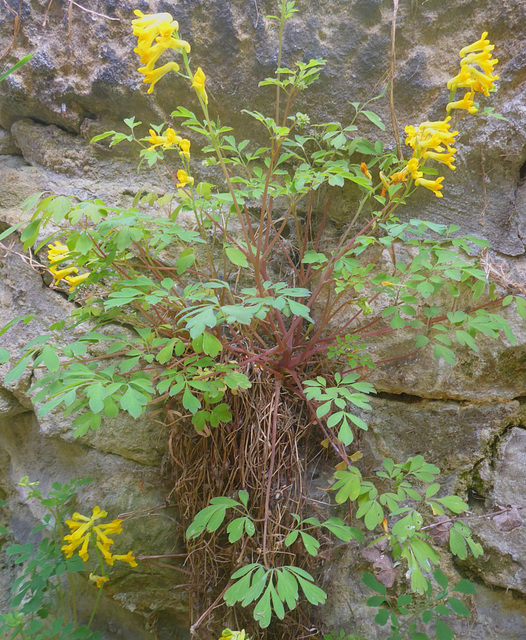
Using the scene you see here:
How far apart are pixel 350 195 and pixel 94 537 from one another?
1162mm

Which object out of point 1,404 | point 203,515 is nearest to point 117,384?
point 203,515

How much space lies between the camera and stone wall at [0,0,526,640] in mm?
1178

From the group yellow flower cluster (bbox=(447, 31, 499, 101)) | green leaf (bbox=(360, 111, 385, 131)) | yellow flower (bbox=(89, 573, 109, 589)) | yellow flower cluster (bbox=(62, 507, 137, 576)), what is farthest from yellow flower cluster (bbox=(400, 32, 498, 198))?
yellow flower (bbox=(89, 573, 109, 589))

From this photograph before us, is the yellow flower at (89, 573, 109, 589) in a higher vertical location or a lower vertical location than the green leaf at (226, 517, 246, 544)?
lower

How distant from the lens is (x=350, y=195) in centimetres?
133

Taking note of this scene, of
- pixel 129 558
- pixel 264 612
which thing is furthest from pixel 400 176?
pixel 129 558

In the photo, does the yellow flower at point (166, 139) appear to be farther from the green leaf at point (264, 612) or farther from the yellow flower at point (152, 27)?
the green leaf at point (264, 612)

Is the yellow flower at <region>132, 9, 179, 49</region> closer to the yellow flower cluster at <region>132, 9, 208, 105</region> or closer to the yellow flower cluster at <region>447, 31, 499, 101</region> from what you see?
the yellow flower cluster at <region>132, 9, 208, 105</region>

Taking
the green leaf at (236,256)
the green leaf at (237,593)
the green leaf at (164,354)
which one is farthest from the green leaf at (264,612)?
the green leaf at (236,256)

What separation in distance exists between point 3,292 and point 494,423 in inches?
55.9

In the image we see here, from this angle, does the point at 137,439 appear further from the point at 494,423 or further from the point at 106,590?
the point at 494,423

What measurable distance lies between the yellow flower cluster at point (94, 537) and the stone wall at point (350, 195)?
93mm

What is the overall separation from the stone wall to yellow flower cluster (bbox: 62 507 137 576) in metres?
0.09

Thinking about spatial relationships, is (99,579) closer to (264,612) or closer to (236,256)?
(264,612)
